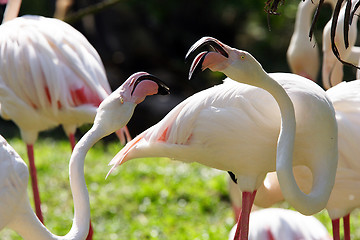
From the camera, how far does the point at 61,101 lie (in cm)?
374

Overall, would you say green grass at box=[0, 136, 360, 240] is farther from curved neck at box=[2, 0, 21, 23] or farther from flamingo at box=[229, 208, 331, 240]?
curved neck at box=[2, 0, 21, 23]

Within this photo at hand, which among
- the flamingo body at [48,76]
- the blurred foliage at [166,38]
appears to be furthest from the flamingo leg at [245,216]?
the blurred foliage at [166,38]

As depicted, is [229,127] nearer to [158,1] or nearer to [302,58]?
[302,58]

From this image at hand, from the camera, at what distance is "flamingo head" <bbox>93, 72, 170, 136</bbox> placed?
109 inches

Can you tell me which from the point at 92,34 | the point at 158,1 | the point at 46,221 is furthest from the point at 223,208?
the point at 92,34

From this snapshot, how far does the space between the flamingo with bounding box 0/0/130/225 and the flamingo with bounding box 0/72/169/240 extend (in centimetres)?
89

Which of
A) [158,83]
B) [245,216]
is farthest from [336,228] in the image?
[158,83]

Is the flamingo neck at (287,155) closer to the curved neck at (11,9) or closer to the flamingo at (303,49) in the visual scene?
the flamingo at (303,49)

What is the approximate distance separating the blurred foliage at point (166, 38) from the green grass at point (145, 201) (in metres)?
3.24

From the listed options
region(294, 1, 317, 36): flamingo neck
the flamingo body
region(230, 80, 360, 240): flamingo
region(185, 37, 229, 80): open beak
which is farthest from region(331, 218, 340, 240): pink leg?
region(294, 1, 317, 36): flamingo neck

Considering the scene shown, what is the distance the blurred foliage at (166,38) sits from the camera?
937 centimetres

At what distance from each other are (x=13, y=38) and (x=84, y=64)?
44 cm

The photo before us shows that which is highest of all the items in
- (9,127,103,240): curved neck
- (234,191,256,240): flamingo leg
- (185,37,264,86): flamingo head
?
(185,37,264,86): flamingo head

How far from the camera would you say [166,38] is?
9.71m
